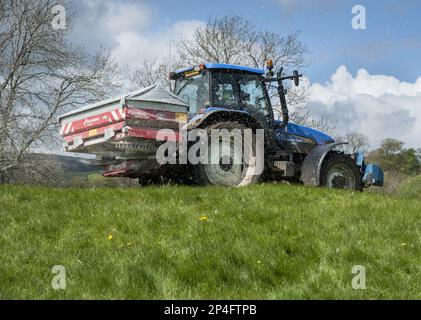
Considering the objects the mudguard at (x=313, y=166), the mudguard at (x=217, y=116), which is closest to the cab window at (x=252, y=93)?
the mudguard at (x=217, y=116)

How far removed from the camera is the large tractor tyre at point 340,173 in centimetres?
1227

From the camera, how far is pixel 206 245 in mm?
6336

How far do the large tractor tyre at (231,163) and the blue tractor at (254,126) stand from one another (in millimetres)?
19

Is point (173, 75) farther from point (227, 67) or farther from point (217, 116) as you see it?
point (217, 116)

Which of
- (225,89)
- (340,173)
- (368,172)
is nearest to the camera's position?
(225,89)

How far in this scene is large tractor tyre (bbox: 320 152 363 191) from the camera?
12266 millimetres

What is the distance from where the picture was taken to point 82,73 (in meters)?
25.2

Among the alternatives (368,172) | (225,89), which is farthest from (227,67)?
(368,172)

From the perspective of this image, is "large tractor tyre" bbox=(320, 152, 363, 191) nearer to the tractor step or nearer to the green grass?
the tractor step

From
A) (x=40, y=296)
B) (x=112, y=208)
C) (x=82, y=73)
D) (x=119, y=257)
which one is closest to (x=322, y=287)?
(x=119, y=257)

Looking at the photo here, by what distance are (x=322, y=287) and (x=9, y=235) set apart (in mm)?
4172

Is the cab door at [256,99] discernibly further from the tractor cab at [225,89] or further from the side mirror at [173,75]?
the side mirror at [173,75]

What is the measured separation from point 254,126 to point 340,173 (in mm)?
2593
